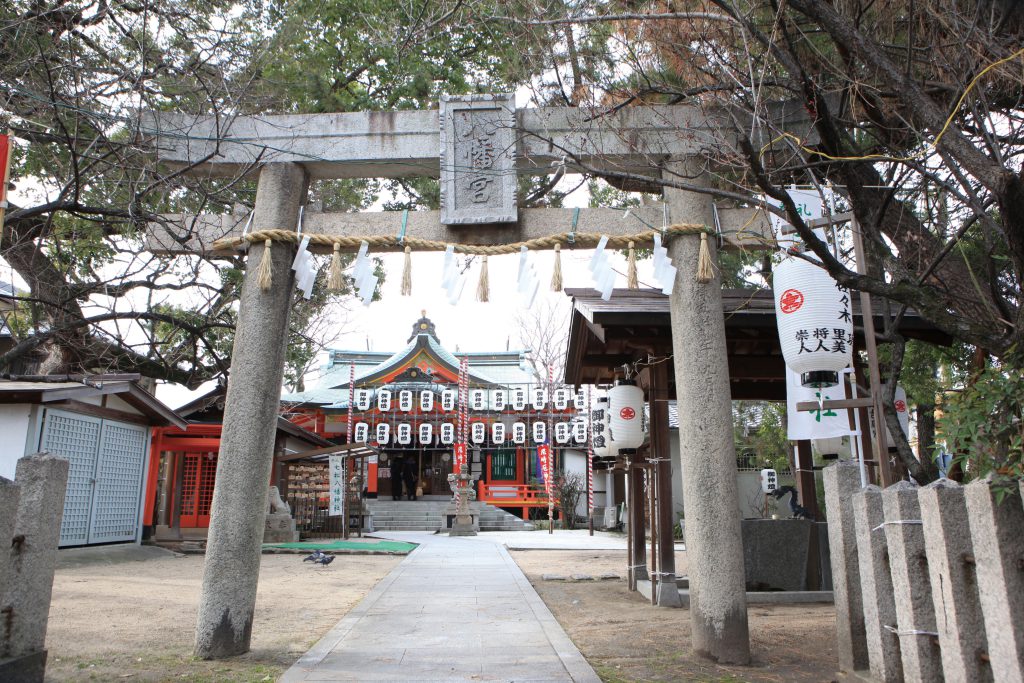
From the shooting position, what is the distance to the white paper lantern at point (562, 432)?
27.1 metres

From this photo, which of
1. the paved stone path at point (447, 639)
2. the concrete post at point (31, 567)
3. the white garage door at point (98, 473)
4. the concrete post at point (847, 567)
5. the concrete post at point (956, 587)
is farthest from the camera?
the white garage door at point (98, 473)

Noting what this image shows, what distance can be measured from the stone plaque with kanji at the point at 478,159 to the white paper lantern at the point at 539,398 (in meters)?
21.2

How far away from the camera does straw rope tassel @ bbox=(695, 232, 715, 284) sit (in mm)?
5699

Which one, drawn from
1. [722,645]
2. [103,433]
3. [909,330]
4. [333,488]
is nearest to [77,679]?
[722,645]

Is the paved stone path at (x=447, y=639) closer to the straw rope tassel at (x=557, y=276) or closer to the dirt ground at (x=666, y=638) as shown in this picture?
the dirt ground at (x=666, y=638)

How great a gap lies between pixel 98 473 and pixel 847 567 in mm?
14254

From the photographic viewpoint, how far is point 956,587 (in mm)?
3283

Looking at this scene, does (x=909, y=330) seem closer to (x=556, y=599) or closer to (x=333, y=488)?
Answer: (x=556, y=599)

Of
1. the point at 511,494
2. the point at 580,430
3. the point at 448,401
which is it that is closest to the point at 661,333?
the point at 580,430

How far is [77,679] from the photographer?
483 cm

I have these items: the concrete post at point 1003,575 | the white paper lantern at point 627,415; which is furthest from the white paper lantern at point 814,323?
the white paper lantern at point 627,415

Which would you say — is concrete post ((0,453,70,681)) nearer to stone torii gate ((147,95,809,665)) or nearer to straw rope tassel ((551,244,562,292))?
stone torii gate ((147,95,809,665))

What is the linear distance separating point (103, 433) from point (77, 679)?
10.9 m

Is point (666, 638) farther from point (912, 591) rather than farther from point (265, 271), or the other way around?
point (265, 271)
